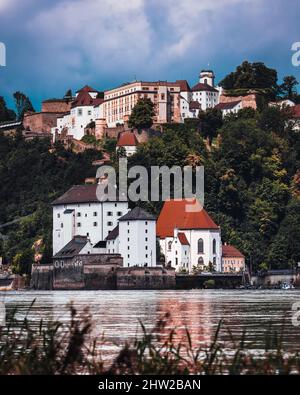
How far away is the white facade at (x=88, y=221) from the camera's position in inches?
4892

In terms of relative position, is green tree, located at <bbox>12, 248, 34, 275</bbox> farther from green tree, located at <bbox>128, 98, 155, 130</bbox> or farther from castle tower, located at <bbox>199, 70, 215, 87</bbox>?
castle tower, located at <bbox>199, 70, 215, 87</bbox>

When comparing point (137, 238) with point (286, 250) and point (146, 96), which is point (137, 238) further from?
point (146, 96)

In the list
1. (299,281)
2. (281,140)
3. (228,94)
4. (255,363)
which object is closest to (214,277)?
(299,281)

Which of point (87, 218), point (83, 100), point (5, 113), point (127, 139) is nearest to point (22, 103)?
point (5, 113)

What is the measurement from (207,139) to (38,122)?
2590 cm

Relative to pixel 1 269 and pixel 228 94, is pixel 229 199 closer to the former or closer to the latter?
pixel 1 269

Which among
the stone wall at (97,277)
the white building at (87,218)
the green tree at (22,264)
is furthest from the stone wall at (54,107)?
the stone wall at (97,277)

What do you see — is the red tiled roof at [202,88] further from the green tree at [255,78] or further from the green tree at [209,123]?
the green tree at [209,123]

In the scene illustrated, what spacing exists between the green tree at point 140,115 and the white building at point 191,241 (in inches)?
1157

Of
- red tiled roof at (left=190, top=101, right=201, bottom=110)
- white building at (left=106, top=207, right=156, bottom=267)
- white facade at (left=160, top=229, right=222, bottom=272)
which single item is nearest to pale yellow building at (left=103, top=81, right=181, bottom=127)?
red tiled roof at (left=190, top=101, right=201, bottom=110)

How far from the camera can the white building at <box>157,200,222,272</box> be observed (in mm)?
123694

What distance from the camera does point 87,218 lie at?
12550 centimetres

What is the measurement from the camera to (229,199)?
5413 inches

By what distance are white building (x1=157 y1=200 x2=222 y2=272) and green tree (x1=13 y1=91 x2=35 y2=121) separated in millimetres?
70198
